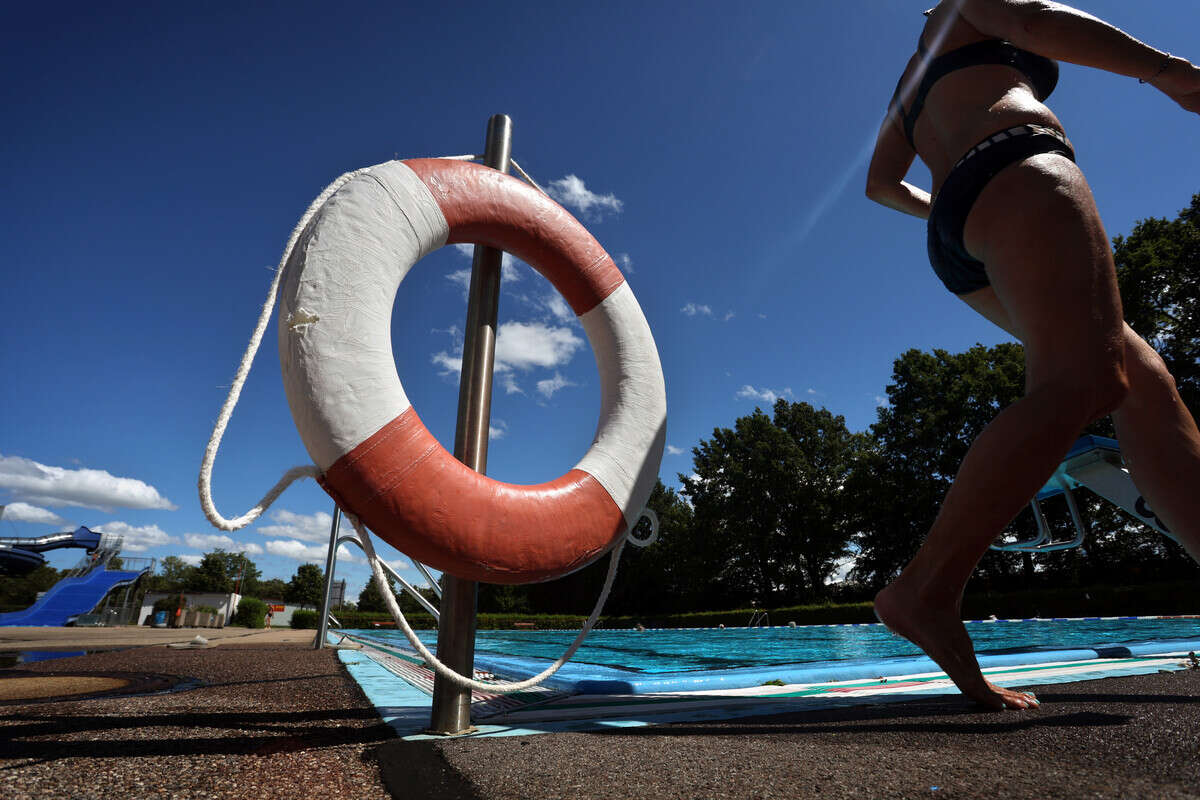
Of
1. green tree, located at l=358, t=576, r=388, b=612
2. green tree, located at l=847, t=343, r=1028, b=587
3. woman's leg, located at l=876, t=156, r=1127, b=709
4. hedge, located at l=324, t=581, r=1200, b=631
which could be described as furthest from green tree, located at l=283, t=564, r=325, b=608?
woman's leg, located at l=876, t=156, r=1127, b=709

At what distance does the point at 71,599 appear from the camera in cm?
1677

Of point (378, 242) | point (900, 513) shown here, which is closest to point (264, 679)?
point (378, 242)

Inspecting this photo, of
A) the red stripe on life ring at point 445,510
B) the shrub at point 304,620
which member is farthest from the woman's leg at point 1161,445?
the shrub at point 304,620

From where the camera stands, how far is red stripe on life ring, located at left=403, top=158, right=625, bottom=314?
1564 millimetres

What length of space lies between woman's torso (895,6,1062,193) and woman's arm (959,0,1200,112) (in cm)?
8

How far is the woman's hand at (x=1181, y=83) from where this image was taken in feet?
3.95

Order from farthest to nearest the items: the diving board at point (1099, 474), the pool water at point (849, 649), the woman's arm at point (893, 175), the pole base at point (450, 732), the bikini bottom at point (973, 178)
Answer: the pool water at point (849, 649) → the diving board at point (1099, 474) → the woman's arm at point (893, 175) → the pole base at point (450, 732) → the bikini bottom at point (973, 178)

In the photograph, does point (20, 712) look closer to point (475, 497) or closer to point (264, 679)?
point (264, 679)

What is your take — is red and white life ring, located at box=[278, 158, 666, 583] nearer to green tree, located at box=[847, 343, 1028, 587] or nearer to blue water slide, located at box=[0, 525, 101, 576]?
green tree, located at box=[847, 343, 1028, 587]

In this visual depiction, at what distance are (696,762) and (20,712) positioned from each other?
72.3 inches

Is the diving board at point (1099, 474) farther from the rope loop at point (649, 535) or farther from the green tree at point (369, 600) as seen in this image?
the green tree at point (369, 600)

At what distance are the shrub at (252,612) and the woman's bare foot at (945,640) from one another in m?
21.6

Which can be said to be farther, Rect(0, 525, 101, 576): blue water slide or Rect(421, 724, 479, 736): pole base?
Rect(0, 525, 101, 576): blue water slide

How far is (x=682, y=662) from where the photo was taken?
512 centimetres
